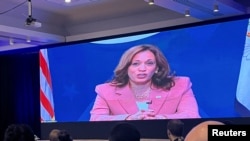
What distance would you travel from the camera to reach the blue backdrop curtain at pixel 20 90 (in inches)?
301

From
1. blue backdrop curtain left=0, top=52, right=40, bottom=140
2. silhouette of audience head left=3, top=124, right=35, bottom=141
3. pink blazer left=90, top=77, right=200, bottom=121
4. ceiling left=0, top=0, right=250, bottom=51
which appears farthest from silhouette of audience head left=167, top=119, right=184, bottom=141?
blue backdrop curtain left=0, top=52, right=40, bottom=140

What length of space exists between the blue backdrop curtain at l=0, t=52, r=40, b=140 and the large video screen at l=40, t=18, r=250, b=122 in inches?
39.6

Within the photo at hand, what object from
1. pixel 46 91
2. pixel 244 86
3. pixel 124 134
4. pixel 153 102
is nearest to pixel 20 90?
pixel 46 91

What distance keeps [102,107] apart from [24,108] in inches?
94.7

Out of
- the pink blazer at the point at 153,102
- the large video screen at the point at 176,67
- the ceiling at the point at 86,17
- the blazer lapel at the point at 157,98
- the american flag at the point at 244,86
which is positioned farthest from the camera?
the ceiling at the point at 86,17

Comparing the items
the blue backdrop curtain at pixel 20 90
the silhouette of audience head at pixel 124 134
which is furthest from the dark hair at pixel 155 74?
the silhouette of audience head at pixel 124 134

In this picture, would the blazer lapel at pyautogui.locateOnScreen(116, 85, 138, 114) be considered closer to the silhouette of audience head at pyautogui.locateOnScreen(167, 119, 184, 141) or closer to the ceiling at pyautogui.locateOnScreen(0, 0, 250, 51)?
the silhouette of audience head at pyautogui.locateOnScreen(167, 119, 184, 141)

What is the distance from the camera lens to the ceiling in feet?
19.3

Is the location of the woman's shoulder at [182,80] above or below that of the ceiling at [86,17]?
below

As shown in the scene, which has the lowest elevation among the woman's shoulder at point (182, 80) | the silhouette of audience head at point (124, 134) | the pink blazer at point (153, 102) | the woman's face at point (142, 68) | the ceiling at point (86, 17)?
the pink blazer at point (153, 102)

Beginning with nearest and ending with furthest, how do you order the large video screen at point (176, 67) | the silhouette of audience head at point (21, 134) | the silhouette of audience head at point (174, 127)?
the silhouette of audience head at point (21, 134)
the silhouette of audience head at point (174, 127)
the large video screen at point (176, 67)

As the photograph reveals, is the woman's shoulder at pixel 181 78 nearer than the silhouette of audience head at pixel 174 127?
No

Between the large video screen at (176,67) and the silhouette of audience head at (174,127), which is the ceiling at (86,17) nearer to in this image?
the large video screen at (176,67)

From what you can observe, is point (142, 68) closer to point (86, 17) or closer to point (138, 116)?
point (138, 116)
